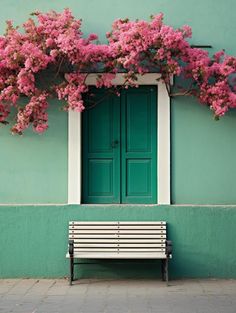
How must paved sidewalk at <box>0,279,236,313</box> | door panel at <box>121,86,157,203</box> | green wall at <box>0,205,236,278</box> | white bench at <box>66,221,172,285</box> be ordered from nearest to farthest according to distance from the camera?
paved sidewalk at <box>0,279,236,313</box> < white bench at <box>66,221,172,285</box> < green wall at <box>0,205,236,278</box> < door panel at <box>121,86,157,203</box>

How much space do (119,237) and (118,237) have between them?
0.05 feet

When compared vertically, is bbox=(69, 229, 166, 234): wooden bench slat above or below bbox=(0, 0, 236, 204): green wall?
below

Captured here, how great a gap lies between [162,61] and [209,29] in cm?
98

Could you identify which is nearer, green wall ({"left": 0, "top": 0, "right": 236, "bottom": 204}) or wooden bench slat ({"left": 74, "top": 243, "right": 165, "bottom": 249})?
wooden bench slat ({"left": 74, "top": 243, "right": 165, "bottom": 249})

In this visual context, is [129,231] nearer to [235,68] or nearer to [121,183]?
[121,183]

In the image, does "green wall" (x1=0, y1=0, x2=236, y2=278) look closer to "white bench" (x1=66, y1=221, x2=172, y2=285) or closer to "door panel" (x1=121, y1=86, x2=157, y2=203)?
"white bench" (x1=66, y1=221, x2=172, y2=285)

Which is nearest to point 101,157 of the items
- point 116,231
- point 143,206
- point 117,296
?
point 143,206

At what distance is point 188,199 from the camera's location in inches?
409

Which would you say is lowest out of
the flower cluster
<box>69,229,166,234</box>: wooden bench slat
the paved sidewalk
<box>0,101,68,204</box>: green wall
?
the paved sidewalk

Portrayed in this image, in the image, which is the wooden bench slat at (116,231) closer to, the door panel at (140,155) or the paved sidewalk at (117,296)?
the door panel at (140,155)

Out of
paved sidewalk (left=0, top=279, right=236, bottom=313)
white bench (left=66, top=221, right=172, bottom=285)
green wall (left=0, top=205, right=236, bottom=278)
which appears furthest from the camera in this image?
green wall (left=0, top=205, right=236, bottom=278)

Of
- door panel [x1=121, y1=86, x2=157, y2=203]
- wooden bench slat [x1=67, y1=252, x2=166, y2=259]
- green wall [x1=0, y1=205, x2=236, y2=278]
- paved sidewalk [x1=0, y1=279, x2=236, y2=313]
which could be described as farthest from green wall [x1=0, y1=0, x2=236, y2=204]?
paved sidewalk [x1=0, y1=279, x2=236, y2=313]

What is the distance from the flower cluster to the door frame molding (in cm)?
28

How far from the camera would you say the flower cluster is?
9.62 metres
